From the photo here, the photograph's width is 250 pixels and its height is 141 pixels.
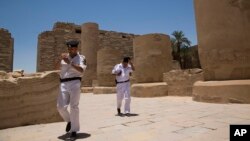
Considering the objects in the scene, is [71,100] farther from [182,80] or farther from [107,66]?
[107,66]

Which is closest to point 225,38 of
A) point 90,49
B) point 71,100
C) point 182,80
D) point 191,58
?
point 182,80

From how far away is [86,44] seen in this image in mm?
21172

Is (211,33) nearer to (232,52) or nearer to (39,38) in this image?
(232,52)

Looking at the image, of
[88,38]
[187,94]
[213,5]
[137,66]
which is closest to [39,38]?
[88,38]

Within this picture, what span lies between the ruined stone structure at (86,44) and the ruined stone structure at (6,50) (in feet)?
13.9

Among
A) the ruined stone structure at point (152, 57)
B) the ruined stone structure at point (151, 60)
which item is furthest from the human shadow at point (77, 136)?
the ruined stone structure at point (152, 57)

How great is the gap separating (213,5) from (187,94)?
15.1 ft

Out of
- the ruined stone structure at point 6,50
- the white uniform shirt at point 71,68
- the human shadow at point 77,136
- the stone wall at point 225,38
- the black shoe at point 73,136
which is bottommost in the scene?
the human shadow at point 77,136

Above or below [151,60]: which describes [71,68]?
below

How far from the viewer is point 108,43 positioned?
30109mm

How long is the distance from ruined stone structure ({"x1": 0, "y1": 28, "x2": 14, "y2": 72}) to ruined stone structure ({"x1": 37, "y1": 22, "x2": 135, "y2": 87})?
424cm

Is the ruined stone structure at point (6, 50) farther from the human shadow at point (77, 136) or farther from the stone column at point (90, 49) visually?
the human shadow at point (77, 136)

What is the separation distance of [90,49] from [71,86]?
18.2m

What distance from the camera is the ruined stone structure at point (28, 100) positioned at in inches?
148
